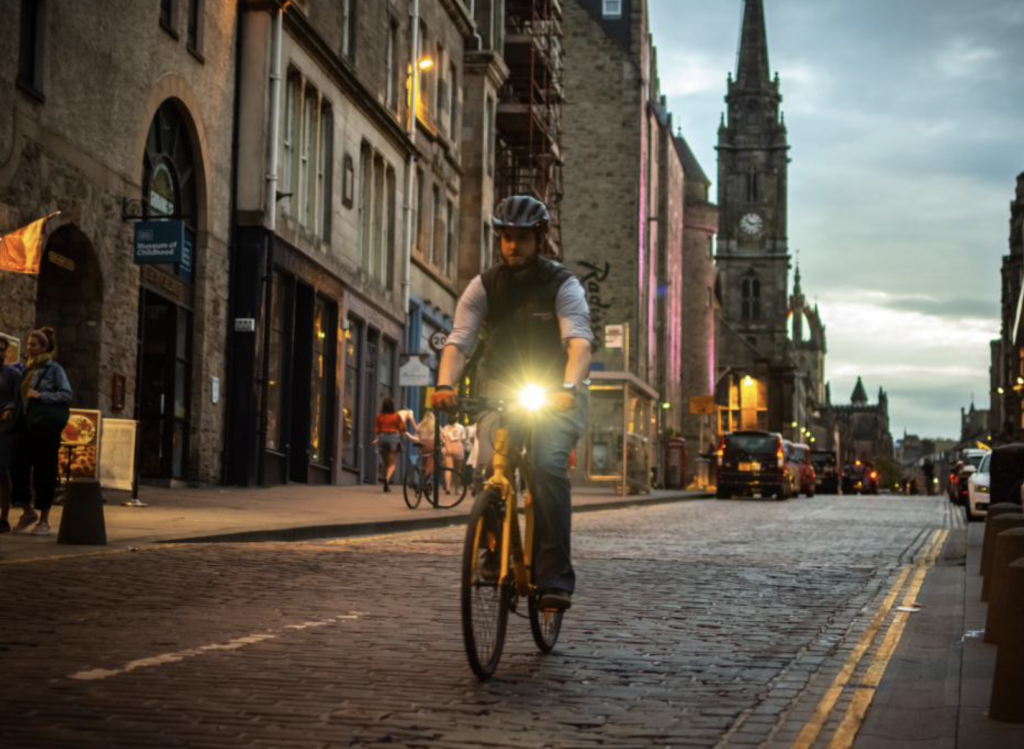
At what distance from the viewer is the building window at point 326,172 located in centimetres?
3522

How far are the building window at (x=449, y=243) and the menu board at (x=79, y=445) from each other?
2824 cm

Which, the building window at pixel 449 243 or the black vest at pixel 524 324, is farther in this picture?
the building window at pixel 449 243

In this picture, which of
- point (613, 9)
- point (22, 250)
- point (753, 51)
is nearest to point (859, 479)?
point (613, 9)

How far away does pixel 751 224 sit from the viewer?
159000mm

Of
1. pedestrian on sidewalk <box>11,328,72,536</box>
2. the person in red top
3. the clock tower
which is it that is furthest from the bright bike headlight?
the clock tower

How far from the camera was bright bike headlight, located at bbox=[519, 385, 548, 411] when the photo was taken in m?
7.97

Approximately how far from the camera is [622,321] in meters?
77.2

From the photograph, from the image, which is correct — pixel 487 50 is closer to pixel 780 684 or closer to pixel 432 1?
pixel 432 1

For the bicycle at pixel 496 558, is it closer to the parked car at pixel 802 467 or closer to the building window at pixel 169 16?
the building window at pixel 169 16

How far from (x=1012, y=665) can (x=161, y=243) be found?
18.0m

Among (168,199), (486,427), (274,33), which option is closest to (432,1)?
(274,33)

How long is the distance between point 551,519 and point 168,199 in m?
19.8

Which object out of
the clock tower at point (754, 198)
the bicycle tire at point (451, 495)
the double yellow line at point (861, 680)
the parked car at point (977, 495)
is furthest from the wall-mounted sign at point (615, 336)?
the clock tower at point (754, 198)

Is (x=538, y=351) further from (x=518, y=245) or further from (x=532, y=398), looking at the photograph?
(x=518, y=245)
